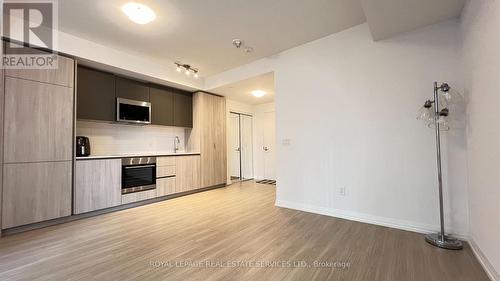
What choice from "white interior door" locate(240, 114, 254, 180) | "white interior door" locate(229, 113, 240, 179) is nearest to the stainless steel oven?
"white interior door" locate(229, 113, 240, 179)

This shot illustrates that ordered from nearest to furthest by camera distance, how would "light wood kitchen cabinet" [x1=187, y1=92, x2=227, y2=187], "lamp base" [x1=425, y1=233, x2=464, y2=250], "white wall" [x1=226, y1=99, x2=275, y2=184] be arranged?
"lamp base" [x1=425, y1=233, x2=464, y2=250] < "light wood kitchen cabinet" [x1=187, y1=92, x2=227, y2=187] < "white wall" [x1=226, y1=99, x2=275, y2=184]

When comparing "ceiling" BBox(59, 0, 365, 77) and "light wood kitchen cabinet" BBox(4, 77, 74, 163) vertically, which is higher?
"ceiling" BBox(59, 0, 365, 77)

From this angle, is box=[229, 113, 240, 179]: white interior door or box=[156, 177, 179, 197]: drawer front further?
box=[229, 113, 240, 179]: white interior door

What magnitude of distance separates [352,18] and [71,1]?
339 cm

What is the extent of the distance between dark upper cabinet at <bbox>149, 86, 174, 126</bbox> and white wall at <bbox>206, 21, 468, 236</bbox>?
2450 mm

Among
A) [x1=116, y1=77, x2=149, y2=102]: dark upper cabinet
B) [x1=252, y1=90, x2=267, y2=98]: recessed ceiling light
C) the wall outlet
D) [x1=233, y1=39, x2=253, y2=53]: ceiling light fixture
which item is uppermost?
[x1=233, y1=39, x2=253, y2=53]: ceiling light fixture

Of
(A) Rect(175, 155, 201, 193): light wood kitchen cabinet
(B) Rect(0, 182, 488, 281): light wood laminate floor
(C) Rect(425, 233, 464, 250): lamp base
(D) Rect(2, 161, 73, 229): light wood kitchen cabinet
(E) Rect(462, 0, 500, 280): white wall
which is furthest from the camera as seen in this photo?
(A) Rect(175, 155, 201, 193): light wood kitchen cabinet

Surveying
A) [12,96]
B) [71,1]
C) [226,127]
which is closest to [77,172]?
[12,96]

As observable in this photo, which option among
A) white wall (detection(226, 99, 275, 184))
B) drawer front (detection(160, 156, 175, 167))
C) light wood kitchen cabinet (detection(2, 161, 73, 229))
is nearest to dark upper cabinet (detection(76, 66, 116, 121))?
light wood kitchen cabinet (detection(2, 161, 73, 229))

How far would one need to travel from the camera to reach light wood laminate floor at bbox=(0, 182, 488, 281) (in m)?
1.76

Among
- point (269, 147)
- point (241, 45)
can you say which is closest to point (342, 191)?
point (241, 45)

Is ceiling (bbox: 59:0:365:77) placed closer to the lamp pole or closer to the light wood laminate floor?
the lamp pole

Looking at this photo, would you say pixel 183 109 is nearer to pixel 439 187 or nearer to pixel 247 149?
pixel 247 149

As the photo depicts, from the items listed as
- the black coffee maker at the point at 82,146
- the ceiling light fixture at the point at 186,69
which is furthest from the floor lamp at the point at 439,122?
the black coffee maker at the point at 82,146
